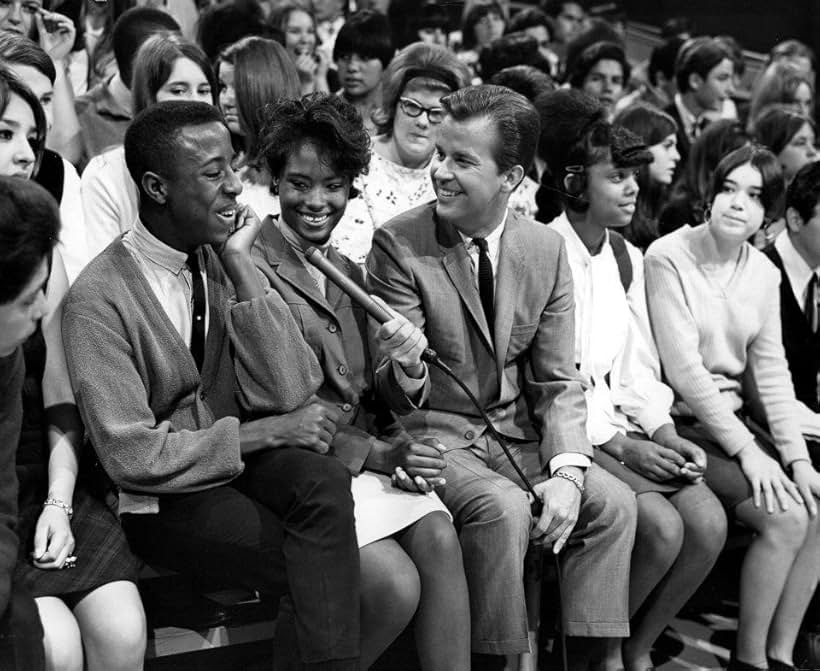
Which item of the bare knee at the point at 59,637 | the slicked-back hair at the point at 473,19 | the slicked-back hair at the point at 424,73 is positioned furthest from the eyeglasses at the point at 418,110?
the slicked-back hair at the point at 473,19

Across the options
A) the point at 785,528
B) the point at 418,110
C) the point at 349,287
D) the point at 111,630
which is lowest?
the point at 785,528

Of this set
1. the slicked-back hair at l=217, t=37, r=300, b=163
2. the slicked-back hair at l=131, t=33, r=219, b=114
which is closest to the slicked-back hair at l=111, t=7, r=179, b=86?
the slicked-back hair at l=131, t=33, r=219, b=114

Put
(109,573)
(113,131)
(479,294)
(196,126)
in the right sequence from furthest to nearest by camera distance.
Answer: (113,131)
(479,294)
(196,126)
(109,573)

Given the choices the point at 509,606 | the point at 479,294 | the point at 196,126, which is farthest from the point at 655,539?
the point at 196,126

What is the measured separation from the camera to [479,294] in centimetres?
264

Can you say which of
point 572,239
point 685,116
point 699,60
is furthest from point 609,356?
point 699,60

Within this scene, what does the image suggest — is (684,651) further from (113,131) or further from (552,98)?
(113,131)

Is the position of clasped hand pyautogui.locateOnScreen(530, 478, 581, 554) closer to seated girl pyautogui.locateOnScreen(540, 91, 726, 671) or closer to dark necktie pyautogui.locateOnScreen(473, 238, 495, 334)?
seated girl pyautogui.locateOnScreen(540, 91, 726, 671)

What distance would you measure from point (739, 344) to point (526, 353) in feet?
2.41

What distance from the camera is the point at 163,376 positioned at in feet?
Answer: 7.28

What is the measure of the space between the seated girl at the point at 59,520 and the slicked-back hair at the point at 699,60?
3.69 metres

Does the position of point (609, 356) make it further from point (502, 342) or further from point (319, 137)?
point (319, 137)

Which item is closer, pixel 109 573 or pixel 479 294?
pixel 109 573

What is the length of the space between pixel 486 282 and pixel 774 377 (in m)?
0.97
